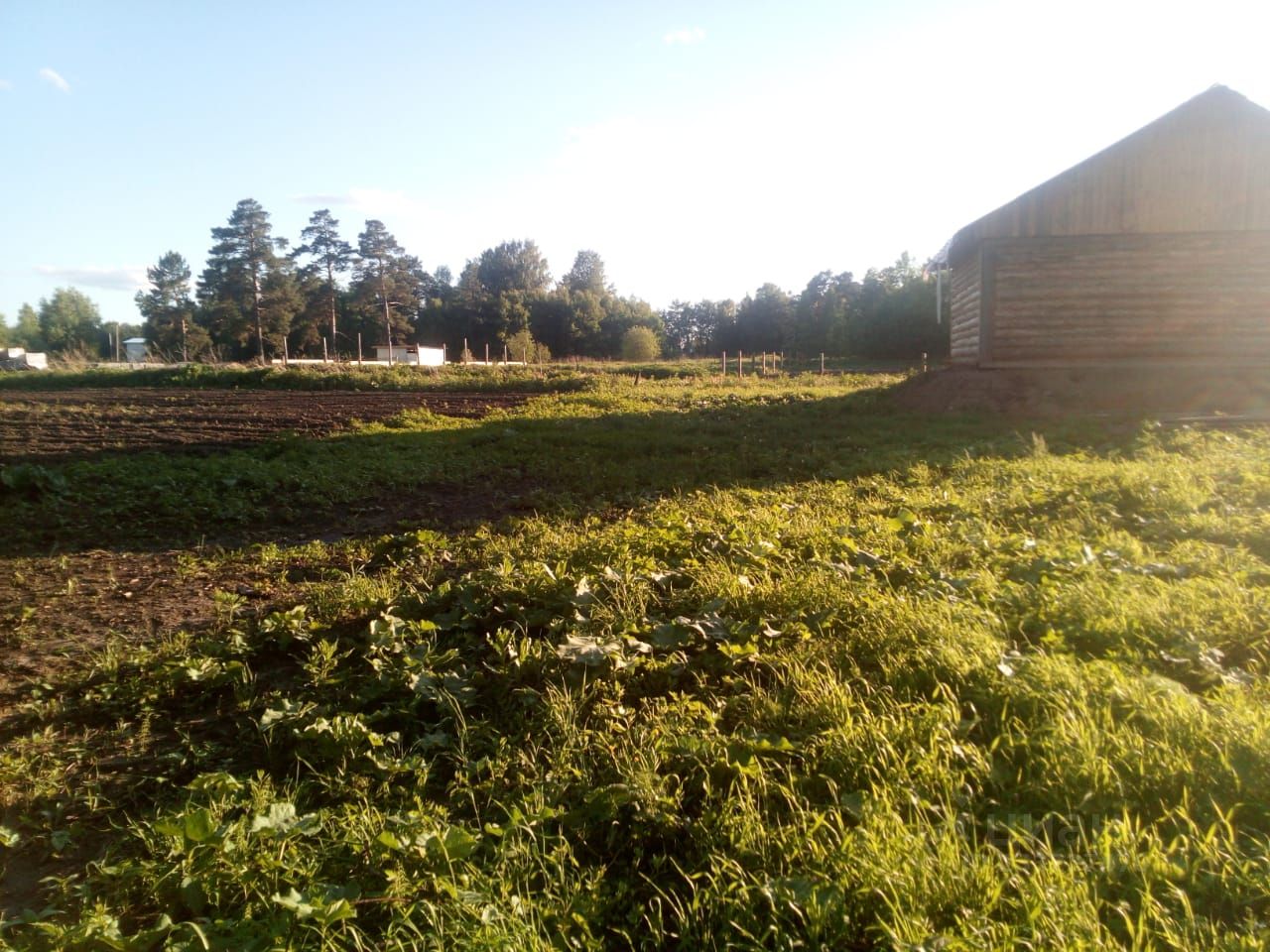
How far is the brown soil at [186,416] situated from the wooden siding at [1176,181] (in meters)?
12.1

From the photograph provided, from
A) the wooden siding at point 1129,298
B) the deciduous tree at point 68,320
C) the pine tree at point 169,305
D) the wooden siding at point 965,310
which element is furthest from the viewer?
the deciduous tree at point 68,320

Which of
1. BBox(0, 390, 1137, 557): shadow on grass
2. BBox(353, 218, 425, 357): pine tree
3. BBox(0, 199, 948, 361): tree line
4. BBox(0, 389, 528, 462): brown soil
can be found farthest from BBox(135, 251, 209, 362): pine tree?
BBox(0, 390, 1137, 557): shadow on grass

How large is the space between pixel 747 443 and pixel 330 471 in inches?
224

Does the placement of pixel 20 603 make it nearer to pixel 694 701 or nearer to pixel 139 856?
pixel 139 856

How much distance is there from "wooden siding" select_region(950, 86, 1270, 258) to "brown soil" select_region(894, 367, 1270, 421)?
8.98 ft

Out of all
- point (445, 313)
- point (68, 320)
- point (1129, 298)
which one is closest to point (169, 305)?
point (445, 313)

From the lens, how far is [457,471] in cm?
876

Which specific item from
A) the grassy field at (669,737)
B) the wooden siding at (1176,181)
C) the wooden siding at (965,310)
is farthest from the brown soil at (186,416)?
the wooden siding at (1176,181)

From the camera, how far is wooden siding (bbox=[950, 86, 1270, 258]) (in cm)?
1335

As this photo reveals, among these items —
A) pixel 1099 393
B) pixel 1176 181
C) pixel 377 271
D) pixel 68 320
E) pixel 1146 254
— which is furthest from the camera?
pixel 68 320

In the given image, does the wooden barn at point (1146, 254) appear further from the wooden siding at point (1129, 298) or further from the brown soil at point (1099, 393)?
the brown soil at point (1099, 393)

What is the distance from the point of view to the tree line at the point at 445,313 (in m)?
54.3

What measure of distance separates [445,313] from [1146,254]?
63508 mm

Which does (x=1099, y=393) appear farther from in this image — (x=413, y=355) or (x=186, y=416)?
(x=413, y=355)
